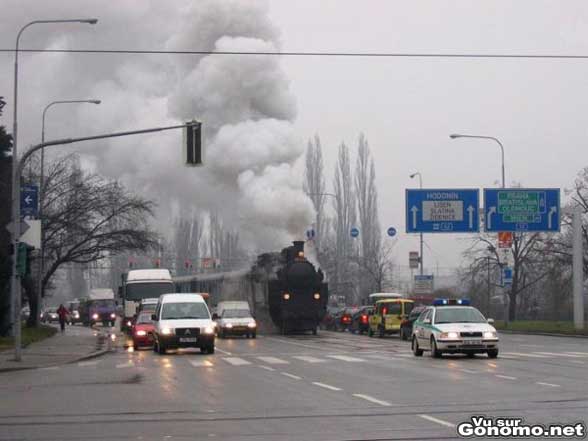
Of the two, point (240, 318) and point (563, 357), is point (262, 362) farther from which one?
point (240, 318)

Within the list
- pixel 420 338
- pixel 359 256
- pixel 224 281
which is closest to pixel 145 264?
pixel 359 256

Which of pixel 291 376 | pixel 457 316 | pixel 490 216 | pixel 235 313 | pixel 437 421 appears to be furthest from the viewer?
pixel 490 216

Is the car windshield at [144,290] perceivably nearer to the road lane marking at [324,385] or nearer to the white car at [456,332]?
the white car at [456,332]

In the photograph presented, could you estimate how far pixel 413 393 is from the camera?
16578 millimetres

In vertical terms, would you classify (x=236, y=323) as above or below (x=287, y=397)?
above

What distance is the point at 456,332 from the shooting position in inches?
1014

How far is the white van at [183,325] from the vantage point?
3064 cm

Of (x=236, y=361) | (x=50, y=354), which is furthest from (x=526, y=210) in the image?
(x=50, y=354)

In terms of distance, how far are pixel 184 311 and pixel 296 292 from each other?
14.3 metres

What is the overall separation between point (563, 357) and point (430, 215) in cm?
2321

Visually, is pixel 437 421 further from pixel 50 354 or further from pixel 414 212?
pixel 414 212

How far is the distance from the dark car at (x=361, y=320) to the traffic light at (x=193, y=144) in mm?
25276

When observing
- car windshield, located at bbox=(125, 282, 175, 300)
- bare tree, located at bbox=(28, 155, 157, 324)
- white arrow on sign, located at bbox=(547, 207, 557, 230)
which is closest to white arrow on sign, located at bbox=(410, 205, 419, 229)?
white arrow on sign, located at bbox=(547, 207, 557, 230)

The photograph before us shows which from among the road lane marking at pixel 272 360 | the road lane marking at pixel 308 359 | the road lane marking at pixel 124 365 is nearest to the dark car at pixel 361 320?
the road lane marking at pixel 308 359
